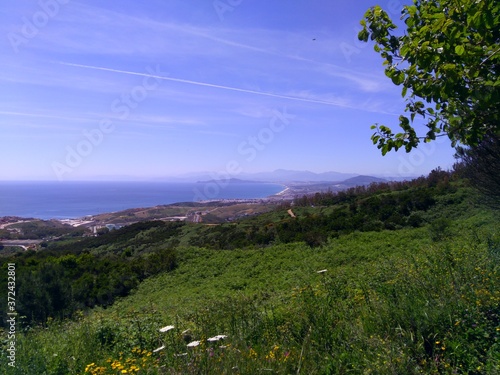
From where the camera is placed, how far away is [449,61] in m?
2.89

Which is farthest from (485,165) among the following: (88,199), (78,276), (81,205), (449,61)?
(88,199)

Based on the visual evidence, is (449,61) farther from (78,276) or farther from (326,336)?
(78,276)

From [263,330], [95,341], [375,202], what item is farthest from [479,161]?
[375,202]

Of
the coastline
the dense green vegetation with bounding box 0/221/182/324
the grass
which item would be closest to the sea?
the coastline

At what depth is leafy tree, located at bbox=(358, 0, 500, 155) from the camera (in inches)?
103

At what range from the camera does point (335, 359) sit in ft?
9.98

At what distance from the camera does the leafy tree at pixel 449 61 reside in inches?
103

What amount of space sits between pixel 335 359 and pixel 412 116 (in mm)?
2341

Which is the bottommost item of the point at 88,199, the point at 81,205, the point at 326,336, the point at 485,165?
the point at 81,205

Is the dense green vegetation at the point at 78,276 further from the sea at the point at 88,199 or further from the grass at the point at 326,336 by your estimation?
the sea at the point at 88,199

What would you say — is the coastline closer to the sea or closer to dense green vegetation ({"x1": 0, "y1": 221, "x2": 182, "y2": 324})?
the sea

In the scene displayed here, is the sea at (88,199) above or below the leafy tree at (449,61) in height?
below

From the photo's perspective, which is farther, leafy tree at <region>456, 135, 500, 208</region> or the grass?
leafy tree at <region>456, 135, 500, 208</region>

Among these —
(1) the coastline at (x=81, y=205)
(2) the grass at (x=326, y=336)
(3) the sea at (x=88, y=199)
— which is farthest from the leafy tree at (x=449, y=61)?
(1) the coastline at (x=81, y=205)
